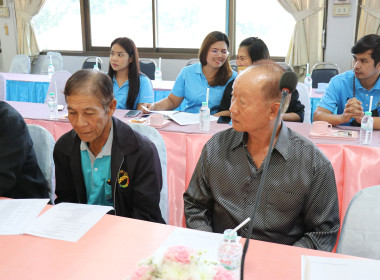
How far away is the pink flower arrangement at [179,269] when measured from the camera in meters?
0.74

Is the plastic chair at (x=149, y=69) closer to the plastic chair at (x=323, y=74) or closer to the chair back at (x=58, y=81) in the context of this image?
the chair back at (x=58, y=81)

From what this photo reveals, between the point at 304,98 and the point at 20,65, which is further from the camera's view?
the point at 20,65

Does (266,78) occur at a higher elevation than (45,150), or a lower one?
higher

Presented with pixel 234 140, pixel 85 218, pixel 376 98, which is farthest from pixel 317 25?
pixel 85 218

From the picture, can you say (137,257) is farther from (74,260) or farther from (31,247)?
(31,247)

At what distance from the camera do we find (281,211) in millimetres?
1437

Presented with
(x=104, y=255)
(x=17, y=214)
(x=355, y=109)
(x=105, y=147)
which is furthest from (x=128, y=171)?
(x=355, y=109)

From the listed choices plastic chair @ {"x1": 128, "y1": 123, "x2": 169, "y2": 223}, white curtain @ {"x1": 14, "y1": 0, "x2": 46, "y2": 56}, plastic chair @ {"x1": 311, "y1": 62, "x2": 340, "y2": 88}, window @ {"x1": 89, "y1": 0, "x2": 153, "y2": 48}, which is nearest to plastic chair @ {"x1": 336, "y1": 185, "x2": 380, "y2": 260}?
plastic chair @ {"x1": 128, "y1": 123, "x2": 169, "y2": 223}

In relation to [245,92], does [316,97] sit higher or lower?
lower

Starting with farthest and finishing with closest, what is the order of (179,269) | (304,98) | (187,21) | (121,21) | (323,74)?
(121,21) < (187,21) < (323,74) < (304,98) < (179,269)

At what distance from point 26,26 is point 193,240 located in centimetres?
674

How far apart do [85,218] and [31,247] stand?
21 cm

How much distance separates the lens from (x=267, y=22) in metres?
5.81

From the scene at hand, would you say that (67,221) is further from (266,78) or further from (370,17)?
(370,17)
